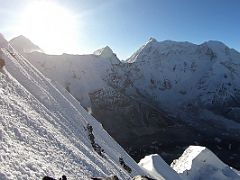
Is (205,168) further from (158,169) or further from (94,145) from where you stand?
(94,145)

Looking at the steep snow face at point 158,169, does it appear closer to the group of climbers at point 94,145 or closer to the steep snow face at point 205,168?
the steep snow face at point 205,168

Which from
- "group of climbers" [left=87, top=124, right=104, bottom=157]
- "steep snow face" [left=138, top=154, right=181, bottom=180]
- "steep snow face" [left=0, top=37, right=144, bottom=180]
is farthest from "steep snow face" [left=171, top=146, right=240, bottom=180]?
"steep snow face" [left=0, top=37, right=144, bottom=180]

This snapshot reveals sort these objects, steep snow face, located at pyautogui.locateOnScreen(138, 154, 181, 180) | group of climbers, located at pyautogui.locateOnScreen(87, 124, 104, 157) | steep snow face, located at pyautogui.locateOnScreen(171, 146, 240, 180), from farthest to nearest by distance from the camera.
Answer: steep snow face, located at pyautogui.locateOnScreen(171, 146, 240, 180) → steep snow face, located at pyautogui.locateOnScreen(138, 154, 181, 180) → group of climbers, located at pyautogui.locateOnScreen(87, 124, 104, 157)

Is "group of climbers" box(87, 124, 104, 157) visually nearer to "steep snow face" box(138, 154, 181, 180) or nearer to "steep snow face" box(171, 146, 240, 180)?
"steep snow face" box(138, 154, 181, 180)

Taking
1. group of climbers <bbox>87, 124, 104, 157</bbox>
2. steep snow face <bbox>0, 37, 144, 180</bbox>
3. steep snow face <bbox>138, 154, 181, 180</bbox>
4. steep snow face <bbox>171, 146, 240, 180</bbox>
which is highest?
steep snow face <bbox>0, 37, 144, 180</bbox>

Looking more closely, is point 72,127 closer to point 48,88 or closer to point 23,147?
point 48,88

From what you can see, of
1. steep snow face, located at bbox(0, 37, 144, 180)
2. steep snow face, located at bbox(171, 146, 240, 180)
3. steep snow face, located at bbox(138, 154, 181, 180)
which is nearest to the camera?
steep snow face, located at bbox(0, 37, 144, 180)

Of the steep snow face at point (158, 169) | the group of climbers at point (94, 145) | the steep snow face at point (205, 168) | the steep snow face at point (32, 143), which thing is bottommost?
the steep snow face at point (205, 168)

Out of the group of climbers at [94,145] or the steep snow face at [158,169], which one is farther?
the steep snow face at [158,169]

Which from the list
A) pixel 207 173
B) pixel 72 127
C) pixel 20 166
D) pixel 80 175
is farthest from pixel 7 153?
pixel 207 173

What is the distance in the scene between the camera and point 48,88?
54594 millimetres

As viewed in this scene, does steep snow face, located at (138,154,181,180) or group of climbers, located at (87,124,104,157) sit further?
steep snow face, located at (138,154,181,180)

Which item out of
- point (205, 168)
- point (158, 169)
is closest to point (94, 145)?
point (158, 169)

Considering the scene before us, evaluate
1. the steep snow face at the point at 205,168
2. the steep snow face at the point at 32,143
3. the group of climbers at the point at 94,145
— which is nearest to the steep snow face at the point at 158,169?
the steep snow face at the point at 205,168
